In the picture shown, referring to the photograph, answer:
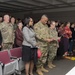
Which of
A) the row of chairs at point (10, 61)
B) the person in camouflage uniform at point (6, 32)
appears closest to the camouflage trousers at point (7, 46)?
the person in camouflage uniform at point (6, 32)

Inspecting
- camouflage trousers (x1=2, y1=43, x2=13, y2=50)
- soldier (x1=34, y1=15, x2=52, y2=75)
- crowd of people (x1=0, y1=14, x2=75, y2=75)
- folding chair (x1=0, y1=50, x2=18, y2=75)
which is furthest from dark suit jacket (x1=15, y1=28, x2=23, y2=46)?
folding chair (x1=0, y1=50, x2=18, y2=75)

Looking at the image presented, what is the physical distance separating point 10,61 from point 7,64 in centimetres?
26

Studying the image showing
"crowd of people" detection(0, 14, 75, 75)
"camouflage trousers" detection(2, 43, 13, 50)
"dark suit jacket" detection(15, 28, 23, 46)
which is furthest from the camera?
"dark suit jacket" detection(15, 28, 23, 46)

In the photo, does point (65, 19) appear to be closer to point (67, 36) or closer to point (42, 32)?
point (67, 36)

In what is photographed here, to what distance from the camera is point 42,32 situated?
3.80m

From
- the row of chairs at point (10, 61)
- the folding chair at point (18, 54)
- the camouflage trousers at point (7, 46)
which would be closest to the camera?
the row of chairs at point (10, 61)

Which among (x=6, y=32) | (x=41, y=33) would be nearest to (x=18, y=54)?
(x=6, y=32)

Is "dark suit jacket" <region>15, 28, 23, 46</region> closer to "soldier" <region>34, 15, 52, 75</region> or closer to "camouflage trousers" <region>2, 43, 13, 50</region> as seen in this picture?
"camouflage trousers" <region>2, 43, 13, 50</region>

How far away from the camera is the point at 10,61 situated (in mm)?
3469

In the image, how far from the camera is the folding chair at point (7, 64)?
3.18 m

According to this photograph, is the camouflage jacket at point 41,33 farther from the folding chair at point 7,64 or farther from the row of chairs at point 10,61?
the folding chair at point 7,64

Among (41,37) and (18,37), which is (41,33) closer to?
(41,37)

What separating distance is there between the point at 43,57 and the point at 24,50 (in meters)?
0.65

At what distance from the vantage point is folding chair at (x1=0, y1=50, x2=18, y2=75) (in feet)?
10.4
